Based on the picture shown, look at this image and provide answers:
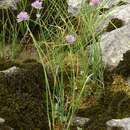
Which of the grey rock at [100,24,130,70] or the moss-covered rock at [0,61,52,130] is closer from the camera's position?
the moss-covered rock at [0,61,52,130]

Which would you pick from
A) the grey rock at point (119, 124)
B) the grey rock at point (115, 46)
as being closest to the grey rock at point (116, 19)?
the grey rock at point (115, 46)

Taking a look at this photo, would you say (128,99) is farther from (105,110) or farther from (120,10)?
(120,10)

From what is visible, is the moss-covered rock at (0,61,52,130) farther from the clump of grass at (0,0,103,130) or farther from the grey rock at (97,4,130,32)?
the grey rock at (97,4,130,32)

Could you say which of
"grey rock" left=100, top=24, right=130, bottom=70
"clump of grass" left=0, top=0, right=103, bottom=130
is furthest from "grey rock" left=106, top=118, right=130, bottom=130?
"grey rock" left=100, top=24, right=130, bottom=70

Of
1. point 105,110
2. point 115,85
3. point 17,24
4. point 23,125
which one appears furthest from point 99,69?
point 17,24

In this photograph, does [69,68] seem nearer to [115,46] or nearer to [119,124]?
[115,46]

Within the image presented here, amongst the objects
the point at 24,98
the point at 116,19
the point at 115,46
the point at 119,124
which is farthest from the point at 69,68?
the point at 119,124
